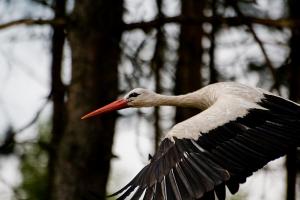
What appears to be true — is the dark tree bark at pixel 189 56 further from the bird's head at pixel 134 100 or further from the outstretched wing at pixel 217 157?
the outstretched wing at pixel 217 157

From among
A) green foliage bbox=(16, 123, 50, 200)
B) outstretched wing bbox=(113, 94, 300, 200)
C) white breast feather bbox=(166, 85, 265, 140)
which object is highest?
white breast feather bbox=(166, 85, 265, 140)

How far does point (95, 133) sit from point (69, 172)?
520 mm

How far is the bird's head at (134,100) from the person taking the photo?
10.3m

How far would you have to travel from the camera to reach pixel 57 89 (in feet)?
37.8

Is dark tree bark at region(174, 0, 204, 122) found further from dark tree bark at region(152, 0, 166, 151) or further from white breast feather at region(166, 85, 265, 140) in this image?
white breast feather at region(166, 85, 265, 140)

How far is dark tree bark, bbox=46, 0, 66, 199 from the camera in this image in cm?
1130

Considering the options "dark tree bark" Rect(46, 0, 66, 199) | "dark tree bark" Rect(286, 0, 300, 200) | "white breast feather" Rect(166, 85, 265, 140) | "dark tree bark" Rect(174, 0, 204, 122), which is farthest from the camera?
"dark tree bark" Rect(174, 0, 204, 122)

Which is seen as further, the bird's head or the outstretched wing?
the bird's head

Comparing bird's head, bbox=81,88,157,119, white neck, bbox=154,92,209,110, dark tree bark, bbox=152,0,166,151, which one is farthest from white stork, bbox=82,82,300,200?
dark tree bark, bbox=152,0,166,151

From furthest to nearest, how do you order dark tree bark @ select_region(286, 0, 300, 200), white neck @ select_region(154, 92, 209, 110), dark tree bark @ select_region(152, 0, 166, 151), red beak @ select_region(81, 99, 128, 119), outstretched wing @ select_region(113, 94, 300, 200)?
dark tree bark @ select_region(152, 0, 166, 151), dark tree bark @ select_region(286, 0, 300, 200), red beak @ select_region(81, 99, 128, 119), white neck @ select_region(154, 92, 209, 110), outstretched wing @ select_region(113, 94, 300, 200)

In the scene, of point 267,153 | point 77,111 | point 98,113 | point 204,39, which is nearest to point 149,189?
point 267,153

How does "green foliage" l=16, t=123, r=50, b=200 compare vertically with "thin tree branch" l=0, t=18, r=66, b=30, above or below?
below

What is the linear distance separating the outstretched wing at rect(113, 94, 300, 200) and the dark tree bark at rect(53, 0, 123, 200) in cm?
236

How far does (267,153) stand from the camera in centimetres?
851
